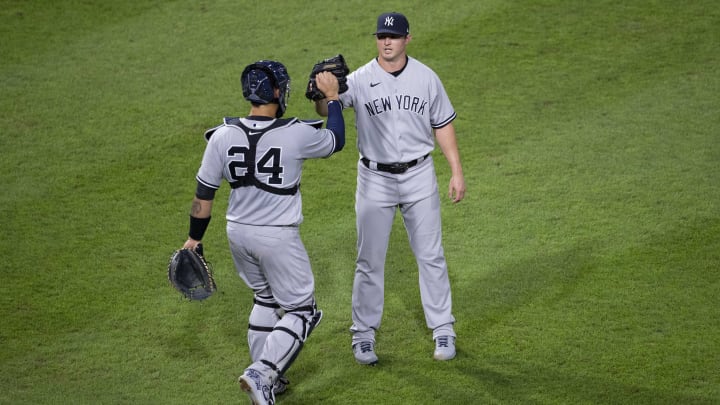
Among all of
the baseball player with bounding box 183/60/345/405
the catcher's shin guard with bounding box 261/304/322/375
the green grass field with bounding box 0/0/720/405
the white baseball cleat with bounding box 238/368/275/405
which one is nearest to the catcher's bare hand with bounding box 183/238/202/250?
the baseball player with bounding box 183/60/345/405

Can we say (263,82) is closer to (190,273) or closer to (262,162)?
(262,162)

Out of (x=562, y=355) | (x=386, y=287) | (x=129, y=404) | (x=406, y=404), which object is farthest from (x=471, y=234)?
(x=129, y=404)

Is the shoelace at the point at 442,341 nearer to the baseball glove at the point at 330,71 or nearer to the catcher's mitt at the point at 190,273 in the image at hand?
the catcher's mitt at the point at 190,273

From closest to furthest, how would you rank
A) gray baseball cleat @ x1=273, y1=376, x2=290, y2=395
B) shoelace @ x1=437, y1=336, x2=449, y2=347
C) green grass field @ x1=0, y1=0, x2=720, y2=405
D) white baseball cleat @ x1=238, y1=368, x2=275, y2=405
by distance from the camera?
white baseball cleat @ x1=238, y1=368, x2=275, y2=405 < gray baseball cleat @ x1=273, y1=376, x2=290, y2=395 < green grass field @ x1=0, y1=0, x2=720, y2=405 < shoelace @ x1=437, y1=336, x2=449, y2=347

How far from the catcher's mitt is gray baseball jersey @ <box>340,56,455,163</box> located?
3.89ft

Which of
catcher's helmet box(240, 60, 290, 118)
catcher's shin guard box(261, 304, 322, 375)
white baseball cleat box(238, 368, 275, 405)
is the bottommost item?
white baseball cleat box(238, 368, 275, 405)

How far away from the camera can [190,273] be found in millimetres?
5203

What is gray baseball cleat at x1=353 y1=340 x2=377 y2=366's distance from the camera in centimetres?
579

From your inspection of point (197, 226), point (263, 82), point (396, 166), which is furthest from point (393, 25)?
point (197, 226)

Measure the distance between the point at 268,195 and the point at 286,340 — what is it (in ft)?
2.35

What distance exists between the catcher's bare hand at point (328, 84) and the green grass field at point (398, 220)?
4.90ft

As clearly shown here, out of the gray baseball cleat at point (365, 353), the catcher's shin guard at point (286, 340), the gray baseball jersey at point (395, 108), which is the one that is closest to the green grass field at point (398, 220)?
the gray baseball cleat at point (365, 353)

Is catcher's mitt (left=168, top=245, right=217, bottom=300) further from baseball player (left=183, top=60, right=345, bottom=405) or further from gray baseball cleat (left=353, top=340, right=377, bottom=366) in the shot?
gray baseball cleat (left=353, top=340, right=377, bottom=366)

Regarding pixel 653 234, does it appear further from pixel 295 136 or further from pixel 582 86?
pixel 295 136
